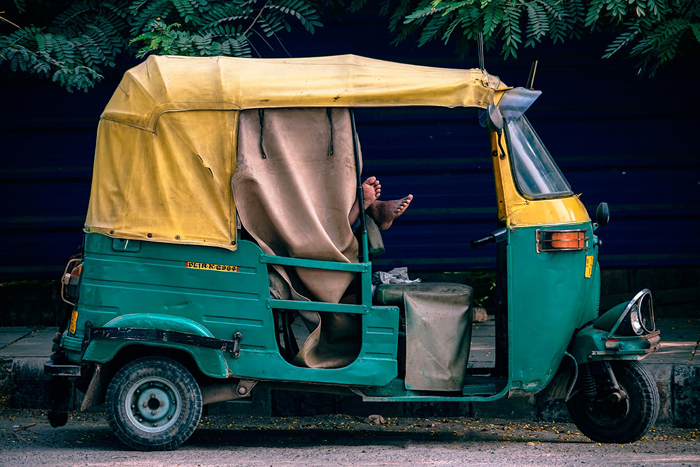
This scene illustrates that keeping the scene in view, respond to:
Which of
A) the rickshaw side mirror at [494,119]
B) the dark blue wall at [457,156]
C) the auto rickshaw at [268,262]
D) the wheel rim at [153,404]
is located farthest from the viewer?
the dark blue wall at [457,156]

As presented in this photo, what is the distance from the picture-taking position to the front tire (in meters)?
5.25

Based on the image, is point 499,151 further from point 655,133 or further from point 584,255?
point 655,133

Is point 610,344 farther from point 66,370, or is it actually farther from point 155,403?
point 66,370

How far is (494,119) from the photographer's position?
507 centimetres

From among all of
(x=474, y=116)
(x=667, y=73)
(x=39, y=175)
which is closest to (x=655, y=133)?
(x=667, y=73)

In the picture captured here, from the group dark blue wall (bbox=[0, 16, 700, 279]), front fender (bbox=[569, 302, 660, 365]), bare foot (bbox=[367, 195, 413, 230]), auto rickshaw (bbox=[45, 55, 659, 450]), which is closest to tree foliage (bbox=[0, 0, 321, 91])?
dark blue wall (bbox=[0, 16, 700, 279])

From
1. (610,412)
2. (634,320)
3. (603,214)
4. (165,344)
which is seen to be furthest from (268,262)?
(610,412)

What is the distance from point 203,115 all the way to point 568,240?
89.6 inches

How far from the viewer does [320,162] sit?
207 inches

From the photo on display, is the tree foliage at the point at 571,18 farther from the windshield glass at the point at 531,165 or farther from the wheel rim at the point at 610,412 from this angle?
the wheel rim at the point at 610,412

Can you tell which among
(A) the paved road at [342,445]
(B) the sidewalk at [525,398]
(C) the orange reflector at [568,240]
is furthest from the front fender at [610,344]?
(B) the sidewalk at [525,398]

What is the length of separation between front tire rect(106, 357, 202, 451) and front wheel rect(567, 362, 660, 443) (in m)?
2.39

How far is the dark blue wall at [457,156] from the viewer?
8.68 meters

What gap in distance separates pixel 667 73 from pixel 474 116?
6.33 ft
